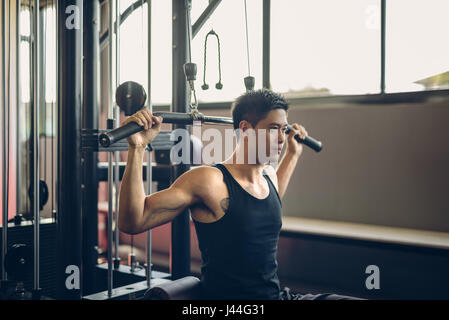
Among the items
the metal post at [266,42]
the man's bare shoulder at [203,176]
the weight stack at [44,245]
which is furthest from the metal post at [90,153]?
the metal post at [266,42]

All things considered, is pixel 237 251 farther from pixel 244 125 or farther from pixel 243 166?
pixel 244 125

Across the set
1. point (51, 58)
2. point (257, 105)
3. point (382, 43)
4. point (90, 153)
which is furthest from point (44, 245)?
point (51, 58)

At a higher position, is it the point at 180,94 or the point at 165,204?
the point at 180,94

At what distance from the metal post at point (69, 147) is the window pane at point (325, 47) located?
6.77 ft

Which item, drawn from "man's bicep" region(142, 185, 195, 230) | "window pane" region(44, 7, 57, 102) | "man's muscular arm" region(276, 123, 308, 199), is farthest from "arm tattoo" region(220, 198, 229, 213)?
"window pane" region(44, 7, 57, 102)

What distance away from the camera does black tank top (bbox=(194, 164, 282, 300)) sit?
152cm

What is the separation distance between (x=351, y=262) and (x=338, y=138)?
3.00 feet

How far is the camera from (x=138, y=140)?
140 cm

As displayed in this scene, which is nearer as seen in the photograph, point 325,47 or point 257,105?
point 257,105

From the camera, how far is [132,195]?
4.50 feet

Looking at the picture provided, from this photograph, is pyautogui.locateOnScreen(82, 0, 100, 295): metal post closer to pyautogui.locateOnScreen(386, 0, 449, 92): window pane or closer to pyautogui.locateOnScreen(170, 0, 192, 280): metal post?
pyautogui.locateOnScreen(170, 0, 192, 280): metal post

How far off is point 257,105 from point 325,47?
78.7 inches

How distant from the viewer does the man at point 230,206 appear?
1397 millimetres
